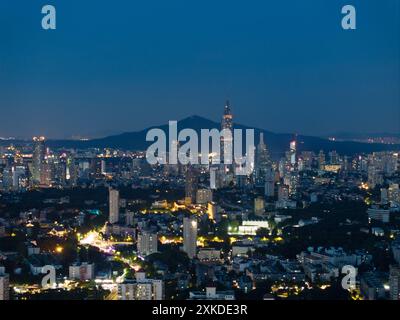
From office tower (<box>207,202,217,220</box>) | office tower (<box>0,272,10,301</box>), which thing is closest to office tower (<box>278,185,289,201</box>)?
office tower (<box>207,202,217,220</box>)

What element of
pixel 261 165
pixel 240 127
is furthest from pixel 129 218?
pixel 261 165

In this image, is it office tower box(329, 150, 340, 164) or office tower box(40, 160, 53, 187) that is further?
office tower box(329, 150, 340, 164)

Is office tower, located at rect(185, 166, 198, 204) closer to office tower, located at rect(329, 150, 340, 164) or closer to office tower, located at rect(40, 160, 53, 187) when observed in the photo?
office tower, located at rect(40, 160, 53, 187)

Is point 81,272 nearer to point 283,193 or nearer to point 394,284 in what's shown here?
point 394,284

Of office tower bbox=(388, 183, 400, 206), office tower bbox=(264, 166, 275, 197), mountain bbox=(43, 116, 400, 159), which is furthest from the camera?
office tower bbox=(264, 166, 275, 197)

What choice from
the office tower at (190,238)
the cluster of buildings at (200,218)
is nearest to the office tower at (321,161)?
the cluster of buildings at (200,218)
